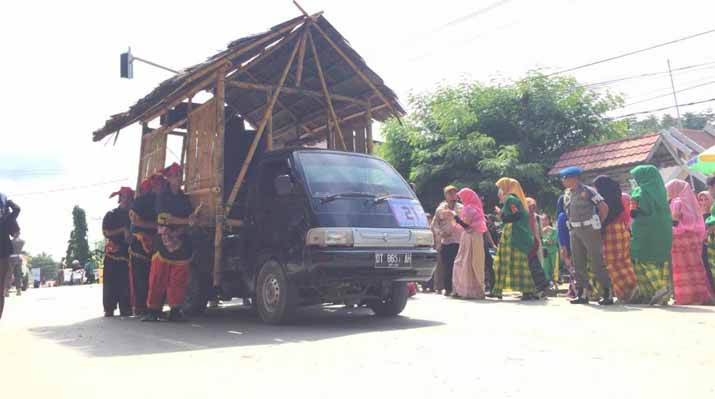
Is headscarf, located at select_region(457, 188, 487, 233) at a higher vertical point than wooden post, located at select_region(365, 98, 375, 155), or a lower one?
lower

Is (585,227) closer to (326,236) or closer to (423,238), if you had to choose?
(423,238)

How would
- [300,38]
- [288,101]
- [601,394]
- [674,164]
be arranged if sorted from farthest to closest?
1. [674,164]
2. [288,101]
3. [300,38]
4. [601,394]

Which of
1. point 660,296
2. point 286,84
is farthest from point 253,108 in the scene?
point 660,296

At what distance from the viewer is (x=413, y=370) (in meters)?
4.24

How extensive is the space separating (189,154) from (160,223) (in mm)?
1644

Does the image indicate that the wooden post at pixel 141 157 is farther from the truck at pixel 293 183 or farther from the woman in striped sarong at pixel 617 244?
the woman in striped sarong at pixel 617 244

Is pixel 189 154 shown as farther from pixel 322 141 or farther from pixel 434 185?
pixel 434 185

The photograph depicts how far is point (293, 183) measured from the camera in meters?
6.91

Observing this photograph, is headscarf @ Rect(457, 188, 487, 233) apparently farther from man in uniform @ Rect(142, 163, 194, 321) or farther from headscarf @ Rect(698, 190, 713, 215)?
man in uniform @ Rect(142, 163, 194, 321)

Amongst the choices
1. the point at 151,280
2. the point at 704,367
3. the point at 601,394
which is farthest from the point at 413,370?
the point at 151,280

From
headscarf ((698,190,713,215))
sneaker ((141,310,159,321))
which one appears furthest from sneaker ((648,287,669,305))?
sneaker ((141,310,159,321))

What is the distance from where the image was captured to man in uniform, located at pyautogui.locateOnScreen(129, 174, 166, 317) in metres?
8.10

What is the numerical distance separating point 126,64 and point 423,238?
1755cm

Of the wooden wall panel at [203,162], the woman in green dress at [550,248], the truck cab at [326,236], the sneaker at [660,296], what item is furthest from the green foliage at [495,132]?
Answer: the truck cab at [326,236]
